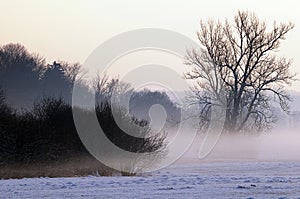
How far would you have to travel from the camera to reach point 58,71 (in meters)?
106

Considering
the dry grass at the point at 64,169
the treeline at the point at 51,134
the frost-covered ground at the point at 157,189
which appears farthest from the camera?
the treeline at the point at 51,134

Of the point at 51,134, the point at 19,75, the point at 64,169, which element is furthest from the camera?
the point at 19,75

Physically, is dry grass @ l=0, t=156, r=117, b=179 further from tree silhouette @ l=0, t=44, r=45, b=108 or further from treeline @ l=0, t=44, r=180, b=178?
tree silhouette @ l=0, t=44, r=45, b=108

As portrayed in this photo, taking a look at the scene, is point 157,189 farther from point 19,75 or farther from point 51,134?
point 19,75

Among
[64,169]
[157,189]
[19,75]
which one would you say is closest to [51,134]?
[64,169]

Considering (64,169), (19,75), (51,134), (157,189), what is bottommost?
(157,189)

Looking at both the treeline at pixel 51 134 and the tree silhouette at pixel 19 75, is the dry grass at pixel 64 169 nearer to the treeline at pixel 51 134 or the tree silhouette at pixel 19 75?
the treeline at pixel 51 134

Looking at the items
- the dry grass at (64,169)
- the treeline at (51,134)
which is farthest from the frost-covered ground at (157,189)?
the treeline at (51,134)

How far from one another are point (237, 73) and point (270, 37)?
4228 mm

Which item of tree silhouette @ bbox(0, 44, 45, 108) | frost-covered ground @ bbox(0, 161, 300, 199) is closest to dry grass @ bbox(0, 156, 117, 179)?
frost-covered ground @ bbox(0, 161, 300, 199)

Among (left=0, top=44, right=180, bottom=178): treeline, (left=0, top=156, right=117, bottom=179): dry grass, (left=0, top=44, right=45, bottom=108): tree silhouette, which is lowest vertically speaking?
(left=0, top=156, right=117, bottom=179): dry grass

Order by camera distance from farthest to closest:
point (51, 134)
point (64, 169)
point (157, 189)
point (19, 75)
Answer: point (19, 75) < point (51, 134) < point (64, 169) < point (157, 189)

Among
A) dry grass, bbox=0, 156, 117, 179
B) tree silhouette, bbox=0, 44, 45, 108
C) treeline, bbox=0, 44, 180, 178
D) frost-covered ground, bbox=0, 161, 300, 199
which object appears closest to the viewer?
frost-covered ground, bbox=0, 161, 300, 199

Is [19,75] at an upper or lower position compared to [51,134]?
upper
